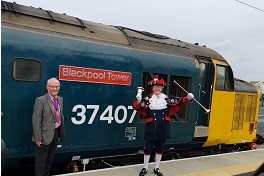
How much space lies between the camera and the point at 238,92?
7793 mm

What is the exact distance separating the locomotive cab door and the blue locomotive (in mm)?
23

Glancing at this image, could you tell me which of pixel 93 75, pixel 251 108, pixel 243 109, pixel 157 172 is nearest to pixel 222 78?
pixel 243 109

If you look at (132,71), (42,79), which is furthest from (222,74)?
(42,79)

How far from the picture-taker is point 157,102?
500cm

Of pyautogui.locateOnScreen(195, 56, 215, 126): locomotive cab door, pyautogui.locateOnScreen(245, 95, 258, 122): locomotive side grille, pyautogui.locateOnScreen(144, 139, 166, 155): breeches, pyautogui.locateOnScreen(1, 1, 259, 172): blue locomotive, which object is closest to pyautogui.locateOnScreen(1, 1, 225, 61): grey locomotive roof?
pyautogui.locateOnScreen(1, 1, 259, 172): blue locomotive

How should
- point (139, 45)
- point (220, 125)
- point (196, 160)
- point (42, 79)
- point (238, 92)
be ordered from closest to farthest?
point (42, 79)
point (139, 45)
point (196, 160)
point (220, 125)
point (238, 92)

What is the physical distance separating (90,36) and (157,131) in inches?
77.4

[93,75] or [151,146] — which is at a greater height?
[93,75]

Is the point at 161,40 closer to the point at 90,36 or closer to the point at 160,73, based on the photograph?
the point at 160,73

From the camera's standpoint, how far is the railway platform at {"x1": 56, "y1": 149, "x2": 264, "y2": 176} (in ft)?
16.2

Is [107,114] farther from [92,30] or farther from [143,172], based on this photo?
[92,30]

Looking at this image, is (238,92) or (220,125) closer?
(220,125)

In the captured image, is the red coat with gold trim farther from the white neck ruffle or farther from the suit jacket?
the suit jacket

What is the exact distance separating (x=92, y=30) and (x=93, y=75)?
0.96 m
